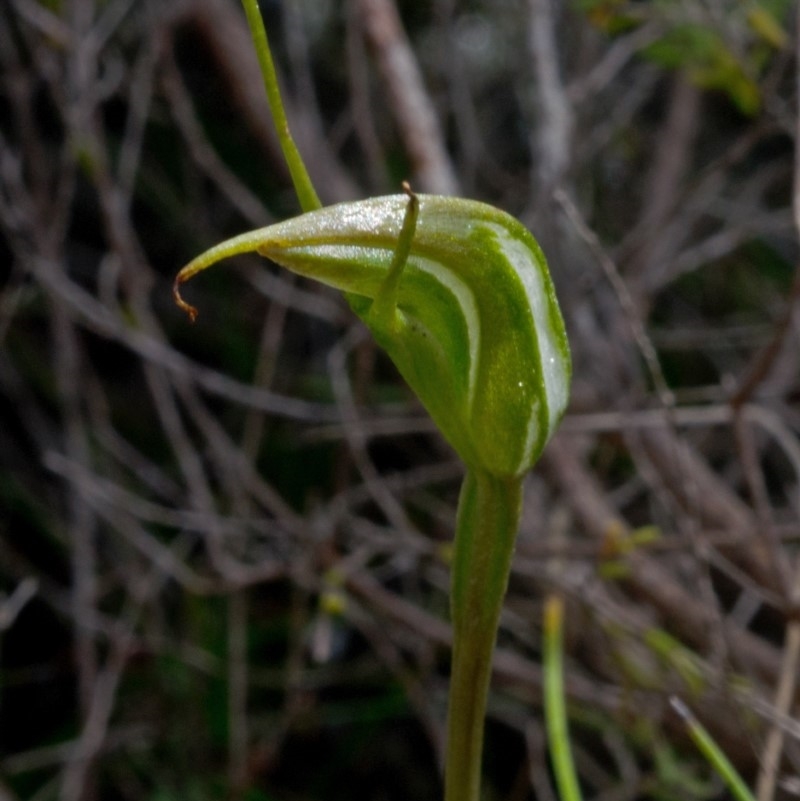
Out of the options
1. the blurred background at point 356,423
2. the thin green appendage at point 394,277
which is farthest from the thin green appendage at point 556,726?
the thin green appendage at point 394,277

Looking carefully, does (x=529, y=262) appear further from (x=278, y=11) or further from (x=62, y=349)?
(x=278, y=11)

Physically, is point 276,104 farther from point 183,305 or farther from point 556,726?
point 556,726

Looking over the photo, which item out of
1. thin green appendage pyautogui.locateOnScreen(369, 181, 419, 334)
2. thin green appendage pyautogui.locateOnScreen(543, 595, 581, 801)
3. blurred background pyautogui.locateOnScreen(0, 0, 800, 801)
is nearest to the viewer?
thin green appendage pyautogui.locateOnScreen(369, 181, 419, 334)

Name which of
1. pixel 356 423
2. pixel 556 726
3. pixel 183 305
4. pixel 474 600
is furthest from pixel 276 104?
pixel 356 423

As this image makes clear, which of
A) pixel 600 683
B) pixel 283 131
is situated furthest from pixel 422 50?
pixel 283 131

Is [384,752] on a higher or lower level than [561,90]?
lower

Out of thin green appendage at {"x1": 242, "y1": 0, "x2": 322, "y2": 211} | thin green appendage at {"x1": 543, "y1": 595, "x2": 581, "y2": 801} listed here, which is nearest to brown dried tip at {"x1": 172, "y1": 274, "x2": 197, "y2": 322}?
thin green appendage at {"x1": 242, "y1": 0, "x2": 322, "y2": 211}

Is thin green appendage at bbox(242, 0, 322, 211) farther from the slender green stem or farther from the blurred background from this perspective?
the blurred background
